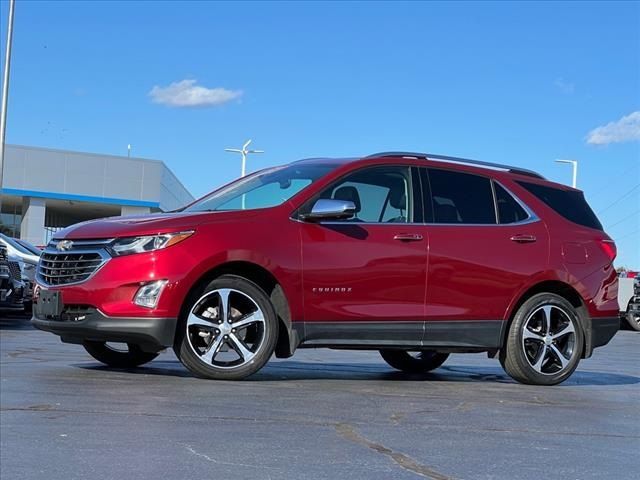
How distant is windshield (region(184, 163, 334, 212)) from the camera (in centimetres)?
673

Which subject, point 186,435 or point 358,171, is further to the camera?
point 358,171

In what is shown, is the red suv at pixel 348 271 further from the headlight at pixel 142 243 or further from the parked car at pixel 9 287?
the parked car at pixel 9 287

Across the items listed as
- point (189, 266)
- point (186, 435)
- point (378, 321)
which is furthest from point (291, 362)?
point (186, 435)

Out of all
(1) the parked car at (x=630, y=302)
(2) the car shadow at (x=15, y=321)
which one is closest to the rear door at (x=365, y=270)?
(2) the car shadow at (x=15, y=321)

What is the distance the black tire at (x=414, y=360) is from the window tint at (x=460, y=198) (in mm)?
1606

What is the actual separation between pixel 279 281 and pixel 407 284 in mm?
1049

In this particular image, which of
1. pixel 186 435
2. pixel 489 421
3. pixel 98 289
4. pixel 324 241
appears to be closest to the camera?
pixel 186 435

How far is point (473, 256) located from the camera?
6.95 metres

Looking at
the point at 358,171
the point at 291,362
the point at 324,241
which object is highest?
the point at 358,171

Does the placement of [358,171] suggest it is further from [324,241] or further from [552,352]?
[552,352]

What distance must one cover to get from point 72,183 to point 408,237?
4224 centimetres

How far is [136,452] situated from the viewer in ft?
13.1

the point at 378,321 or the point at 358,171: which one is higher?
the point at 358,171

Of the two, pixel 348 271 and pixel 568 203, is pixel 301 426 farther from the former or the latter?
pixel 568 203
